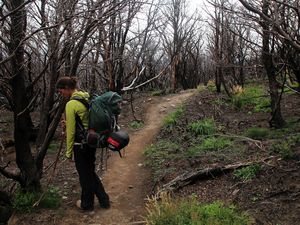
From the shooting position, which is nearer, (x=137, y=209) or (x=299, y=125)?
(x=137, y=209)

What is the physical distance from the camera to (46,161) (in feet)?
26.0

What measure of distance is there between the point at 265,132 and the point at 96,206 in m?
4.33

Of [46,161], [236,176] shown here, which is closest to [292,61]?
[236,176]

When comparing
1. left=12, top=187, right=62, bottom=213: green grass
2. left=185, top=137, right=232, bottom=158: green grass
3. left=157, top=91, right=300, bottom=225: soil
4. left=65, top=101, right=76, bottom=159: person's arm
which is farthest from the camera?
left=185, top=137, right=232, bottom=158: green grass

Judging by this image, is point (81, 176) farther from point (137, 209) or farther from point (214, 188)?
point (214, 188)

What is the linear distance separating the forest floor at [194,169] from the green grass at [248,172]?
0.03 m

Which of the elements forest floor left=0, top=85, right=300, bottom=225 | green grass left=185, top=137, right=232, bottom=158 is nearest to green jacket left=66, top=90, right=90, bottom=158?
forest floor left=0, top=85, right=300, bottom=225

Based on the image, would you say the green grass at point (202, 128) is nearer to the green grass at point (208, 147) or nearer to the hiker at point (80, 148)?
the green grass at point (208, 147)

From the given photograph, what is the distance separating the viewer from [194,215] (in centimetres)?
395

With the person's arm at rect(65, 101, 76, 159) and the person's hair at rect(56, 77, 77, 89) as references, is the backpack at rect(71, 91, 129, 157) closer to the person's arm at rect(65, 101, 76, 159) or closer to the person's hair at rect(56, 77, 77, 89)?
the person's arm at rect(65, 101, 76, 159)

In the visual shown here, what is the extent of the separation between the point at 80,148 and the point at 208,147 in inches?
126

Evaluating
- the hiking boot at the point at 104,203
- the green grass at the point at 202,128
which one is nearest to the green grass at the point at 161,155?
the green grass at the point at 202,128

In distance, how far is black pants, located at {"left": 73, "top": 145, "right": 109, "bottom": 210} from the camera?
4.92m

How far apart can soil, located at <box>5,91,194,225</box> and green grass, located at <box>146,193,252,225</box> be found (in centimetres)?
62
